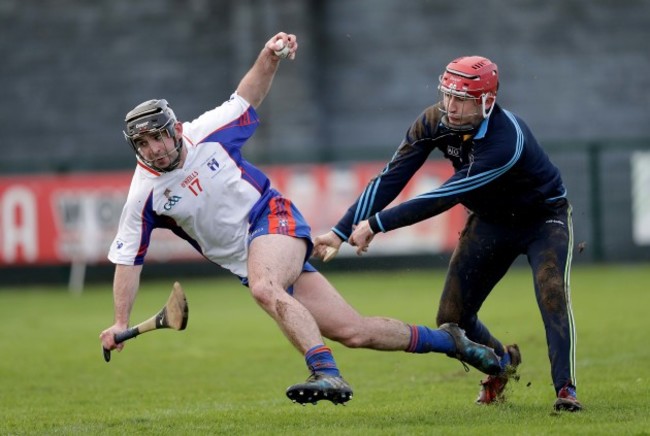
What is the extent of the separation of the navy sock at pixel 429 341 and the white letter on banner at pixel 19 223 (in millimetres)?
12963

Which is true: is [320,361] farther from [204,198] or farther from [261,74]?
[261,74]

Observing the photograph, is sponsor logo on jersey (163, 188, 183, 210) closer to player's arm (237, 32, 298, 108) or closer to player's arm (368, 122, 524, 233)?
player's arm (237, 32, 298, 108)

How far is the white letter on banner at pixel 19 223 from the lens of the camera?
1919cm

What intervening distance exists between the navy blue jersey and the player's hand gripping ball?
95cm

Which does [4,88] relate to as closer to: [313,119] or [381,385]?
[313,119]

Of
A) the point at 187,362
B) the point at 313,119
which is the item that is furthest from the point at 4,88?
the point at 187,362

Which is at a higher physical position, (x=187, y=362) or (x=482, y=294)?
(x=482, y=294)

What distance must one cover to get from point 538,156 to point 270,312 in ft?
6.20

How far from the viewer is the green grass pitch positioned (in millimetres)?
6984

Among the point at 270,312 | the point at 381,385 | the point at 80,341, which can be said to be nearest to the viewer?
the point at 270,312

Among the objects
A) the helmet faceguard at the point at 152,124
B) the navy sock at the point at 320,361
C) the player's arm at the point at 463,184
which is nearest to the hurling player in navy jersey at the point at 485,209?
the player's arm at the point at 463,184

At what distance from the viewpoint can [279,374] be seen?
10.1 metres

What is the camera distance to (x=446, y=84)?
7141 millimetres

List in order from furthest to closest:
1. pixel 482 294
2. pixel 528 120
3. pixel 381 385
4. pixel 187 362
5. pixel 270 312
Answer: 1. pixel 528 120
2. pixel 187 362
3. pixel 381 385
4. pixel 482 294
5. pixel 270 312
